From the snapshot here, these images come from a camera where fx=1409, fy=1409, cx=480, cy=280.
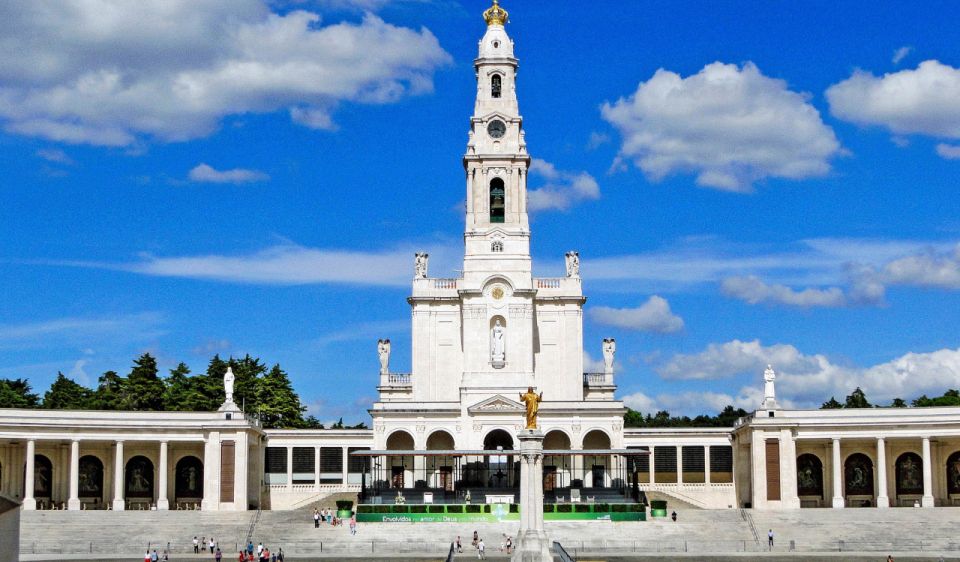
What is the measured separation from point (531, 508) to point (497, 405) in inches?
1352

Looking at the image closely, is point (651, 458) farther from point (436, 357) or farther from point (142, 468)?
point (142, 468)

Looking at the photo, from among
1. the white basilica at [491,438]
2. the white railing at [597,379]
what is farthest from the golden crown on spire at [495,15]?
the white railing at [597,379]

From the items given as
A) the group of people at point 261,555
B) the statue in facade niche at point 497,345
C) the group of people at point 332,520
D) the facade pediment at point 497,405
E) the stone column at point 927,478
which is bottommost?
the group of people at point 261,555

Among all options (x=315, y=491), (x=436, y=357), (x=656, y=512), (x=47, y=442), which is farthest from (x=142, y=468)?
(x=656, y=512)

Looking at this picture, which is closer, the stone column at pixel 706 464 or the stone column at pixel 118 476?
the stone column at pixel 118 476

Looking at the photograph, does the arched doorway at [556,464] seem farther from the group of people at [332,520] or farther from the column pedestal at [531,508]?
the column pedestal at [531,508]

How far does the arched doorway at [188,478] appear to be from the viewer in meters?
90.7

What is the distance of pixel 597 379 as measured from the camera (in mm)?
101188

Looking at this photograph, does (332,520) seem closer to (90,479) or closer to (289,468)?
(90,479)

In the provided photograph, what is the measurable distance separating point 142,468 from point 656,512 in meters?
33.5

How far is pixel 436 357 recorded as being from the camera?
98.9 m

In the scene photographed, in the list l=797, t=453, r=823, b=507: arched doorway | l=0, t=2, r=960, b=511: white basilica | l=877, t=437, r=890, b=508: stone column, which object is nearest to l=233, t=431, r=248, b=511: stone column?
l=0, t=2, r=960, b=511: white basilica

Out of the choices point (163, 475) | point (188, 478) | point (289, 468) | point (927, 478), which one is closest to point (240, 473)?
point (163, 475)

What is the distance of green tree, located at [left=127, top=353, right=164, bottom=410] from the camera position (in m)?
108
